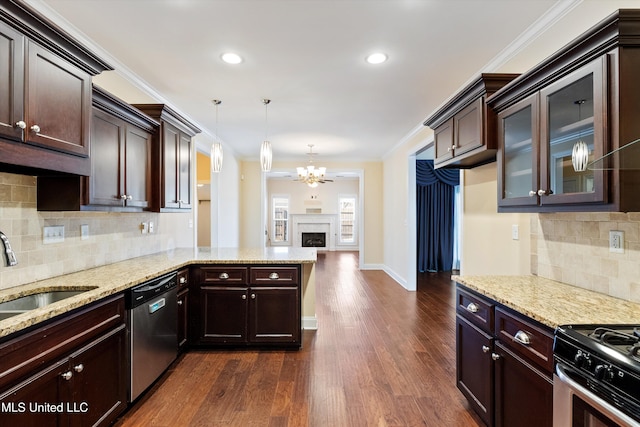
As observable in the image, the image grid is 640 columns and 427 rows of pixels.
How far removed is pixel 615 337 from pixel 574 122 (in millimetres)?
1033

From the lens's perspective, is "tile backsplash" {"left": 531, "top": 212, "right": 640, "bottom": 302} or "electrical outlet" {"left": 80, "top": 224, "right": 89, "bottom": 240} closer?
"tile backsplash" {"left": 531, "top": 212, "right": 640, "bottom": 302}

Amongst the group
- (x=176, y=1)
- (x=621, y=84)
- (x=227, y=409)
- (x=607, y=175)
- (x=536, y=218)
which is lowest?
(x=227, y=409)

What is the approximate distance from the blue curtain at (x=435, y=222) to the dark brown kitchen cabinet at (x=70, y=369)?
630 centimetres

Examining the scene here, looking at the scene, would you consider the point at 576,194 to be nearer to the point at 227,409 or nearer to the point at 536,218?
the point at 536,218

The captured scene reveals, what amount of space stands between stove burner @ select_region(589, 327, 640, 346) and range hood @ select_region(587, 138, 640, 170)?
2.19 feet

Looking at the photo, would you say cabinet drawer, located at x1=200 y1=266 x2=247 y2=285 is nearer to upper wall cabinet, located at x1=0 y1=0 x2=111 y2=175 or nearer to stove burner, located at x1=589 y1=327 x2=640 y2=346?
upper wall cabinet, located at x1=0 y1=0 x2=111 y2=175

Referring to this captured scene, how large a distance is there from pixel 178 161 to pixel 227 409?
93.9 inches

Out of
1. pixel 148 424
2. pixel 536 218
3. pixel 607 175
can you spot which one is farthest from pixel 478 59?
pixel 148 424

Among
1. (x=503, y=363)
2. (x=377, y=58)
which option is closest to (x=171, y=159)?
(x=377, y=58)

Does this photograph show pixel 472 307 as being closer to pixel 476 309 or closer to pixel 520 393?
pixel 476 309

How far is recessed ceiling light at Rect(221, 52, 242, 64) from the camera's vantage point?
2.68 m

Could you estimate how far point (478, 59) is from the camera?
2.77 metres

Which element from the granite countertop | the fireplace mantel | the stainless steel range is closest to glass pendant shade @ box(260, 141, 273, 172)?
the granite countertop

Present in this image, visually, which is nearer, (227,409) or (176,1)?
(176,1)
